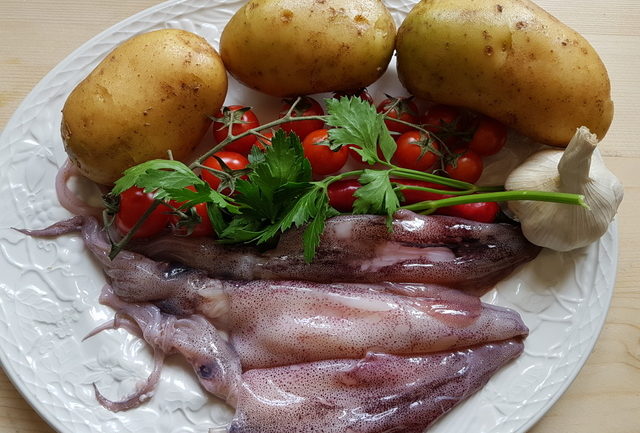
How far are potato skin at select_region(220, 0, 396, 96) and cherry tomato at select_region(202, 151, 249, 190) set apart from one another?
0.17m

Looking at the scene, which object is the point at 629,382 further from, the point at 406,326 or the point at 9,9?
the point at 9,9

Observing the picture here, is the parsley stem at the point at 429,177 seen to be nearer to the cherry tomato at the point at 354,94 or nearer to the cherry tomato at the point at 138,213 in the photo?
the cherry tomato at the point at 354,94

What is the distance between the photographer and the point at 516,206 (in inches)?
47.8

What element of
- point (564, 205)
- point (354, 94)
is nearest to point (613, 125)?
point (564, 205)

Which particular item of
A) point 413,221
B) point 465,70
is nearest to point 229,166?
point 413,221

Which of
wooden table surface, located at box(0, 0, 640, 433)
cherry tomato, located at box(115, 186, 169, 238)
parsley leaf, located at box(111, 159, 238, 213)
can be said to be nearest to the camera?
parsley leaf, located at box(111, 159, 238, 213)

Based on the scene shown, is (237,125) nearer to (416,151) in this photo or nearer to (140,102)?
(140,102)

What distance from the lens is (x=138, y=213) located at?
1.18 metres

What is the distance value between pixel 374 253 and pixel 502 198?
0.93ft

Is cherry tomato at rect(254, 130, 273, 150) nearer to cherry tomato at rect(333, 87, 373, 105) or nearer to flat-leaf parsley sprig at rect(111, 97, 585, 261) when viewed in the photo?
flat-leaf parsley sprig at rect(111, 97, 585, 261)

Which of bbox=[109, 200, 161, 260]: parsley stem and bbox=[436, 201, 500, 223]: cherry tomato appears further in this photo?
bbox=[436, 201, 500, 223]: cherry tomato

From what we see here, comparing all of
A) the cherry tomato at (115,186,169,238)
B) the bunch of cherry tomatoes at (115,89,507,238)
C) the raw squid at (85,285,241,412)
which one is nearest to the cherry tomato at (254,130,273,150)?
the bunch of cherry tomatoes at (115,89,507,238)

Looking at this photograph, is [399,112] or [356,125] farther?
[399,112]

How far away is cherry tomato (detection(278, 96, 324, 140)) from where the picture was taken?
124cm
